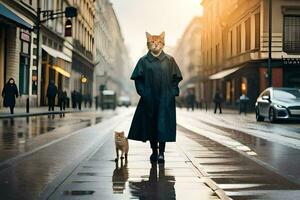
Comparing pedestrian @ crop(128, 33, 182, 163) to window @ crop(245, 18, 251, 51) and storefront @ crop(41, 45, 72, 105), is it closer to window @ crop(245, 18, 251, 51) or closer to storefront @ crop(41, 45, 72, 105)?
storefront @ crop(41, 45, 72, 105)

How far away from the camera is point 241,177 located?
23.5 feet

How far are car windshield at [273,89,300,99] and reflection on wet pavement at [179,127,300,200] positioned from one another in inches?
532

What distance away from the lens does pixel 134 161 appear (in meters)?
8.88

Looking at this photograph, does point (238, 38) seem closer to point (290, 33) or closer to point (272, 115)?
point (290, 33)

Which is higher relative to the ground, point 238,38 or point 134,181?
point 238,38

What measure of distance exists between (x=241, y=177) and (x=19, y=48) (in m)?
30.7

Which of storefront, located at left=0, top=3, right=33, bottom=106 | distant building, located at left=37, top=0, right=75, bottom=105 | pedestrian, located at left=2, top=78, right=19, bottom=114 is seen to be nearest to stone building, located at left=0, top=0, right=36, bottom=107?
storefront, located at left=0, top=3, right=33, bottom=106

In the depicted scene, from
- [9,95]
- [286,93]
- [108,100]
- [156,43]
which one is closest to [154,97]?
[156,43]

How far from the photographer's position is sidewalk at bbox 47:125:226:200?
229 inches

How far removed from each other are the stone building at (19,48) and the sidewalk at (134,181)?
22189mm

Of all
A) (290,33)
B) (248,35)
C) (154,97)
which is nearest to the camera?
(154,97)

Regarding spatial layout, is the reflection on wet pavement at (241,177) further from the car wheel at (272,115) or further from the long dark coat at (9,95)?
the long dark coat at (9,95)

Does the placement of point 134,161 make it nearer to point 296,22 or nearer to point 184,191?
point 184,191

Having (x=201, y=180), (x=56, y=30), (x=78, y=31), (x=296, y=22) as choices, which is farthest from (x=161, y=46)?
(x=78, y=31)
